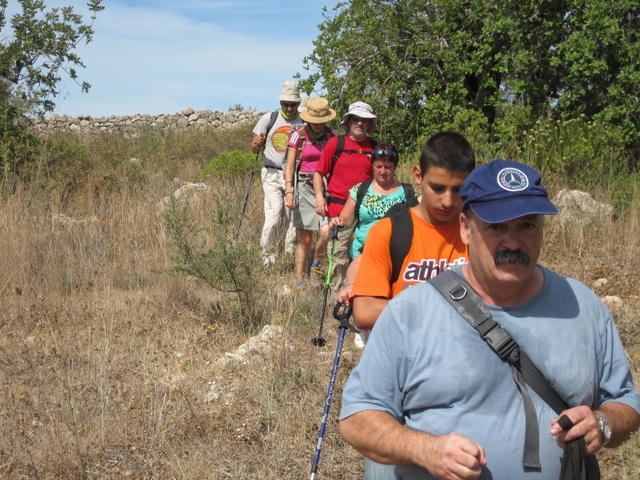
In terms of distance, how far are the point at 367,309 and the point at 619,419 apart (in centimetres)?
119

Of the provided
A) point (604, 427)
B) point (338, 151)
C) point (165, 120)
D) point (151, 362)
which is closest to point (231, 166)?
point (338, 151)

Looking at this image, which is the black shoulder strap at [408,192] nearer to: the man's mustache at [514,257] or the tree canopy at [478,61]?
the man's mustache at [514,257]

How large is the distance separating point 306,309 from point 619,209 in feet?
16.8

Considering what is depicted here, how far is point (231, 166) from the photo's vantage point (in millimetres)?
12539

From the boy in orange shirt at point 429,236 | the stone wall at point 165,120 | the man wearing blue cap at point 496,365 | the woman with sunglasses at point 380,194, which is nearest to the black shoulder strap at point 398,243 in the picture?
the boy in orange shirt at point 429,236

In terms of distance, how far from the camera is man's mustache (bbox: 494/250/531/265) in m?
2.09

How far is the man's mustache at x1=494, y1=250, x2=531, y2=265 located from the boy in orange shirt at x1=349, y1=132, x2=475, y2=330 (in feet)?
3.47

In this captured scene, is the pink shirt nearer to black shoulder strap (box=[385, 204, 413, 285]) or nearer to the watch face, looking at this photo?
black shoulder strap (box=[385, 204, 413, 285])

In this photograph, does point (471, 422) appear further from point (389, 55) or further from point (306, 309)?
point (389, 55)

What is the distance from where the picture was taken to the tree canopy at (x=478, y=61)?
11672mm

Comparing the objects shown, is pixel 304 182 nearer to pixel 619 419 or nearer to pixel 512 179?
pixel 512 179

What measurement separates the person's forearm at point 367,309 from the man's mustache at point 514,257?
99cm

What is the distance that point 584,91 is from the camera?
11.9 meters

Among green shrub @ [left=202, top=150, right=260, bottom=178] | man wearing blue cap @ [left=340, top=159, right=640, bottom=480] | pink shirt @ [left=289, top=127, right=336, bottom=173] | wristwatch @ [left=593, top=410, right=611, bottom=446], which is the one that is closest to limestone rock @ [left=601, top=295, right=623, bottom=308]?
pink shirt @ [left=289, top=127, right=336, bottom=173]
